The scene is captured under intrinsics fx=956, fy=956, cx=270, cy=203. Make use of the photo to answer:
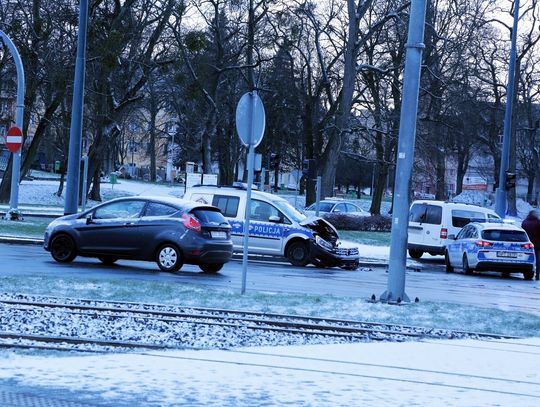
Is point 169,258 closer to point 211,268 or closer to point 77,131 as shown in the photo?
point 211,268

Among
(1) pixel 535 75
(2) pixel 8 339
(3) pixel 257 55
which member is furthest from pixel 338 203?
(2) pixel 8 339

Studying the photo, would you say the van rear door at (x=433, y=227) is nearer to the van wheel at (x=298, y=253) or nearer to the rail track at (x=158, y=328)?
the van wheel at (x=298, y=253)

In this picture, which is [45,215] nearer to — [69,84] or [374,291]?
[69,84]

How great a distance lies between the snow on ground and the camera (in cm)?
734

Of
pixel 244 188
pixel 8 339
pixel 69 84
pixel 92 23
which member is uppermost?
pixel 92 23

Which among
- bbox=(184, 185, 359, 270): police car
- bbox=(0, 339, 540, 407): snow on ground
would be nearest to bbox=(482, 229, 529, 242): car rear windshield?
bbox=(184, 185, 359, 270): police car

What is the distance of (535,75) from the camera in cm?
6022

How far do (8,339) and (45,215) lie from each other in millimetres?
32478

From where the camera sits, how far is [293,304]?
46.2ft

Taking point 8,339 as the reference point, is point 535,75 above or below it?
above

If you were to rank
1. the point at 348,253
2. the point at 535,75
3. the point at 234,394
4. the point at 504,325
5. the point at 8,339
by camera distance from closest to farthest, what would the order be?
the point at 234,394 < the point at 8,339 < the point at 504,325 < the point at 348,253 < the point at 535,75

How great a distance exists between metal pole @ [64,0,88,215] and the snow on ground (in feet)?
52.3

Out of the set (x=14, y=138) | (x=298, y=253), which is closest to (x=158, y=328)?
(x=298, y=253)

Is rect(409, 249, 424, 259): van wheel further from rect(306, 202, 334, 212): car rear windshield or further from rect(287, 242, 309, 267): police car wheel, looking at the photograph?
rect(306, 202, 334, 212): car rear windshield
